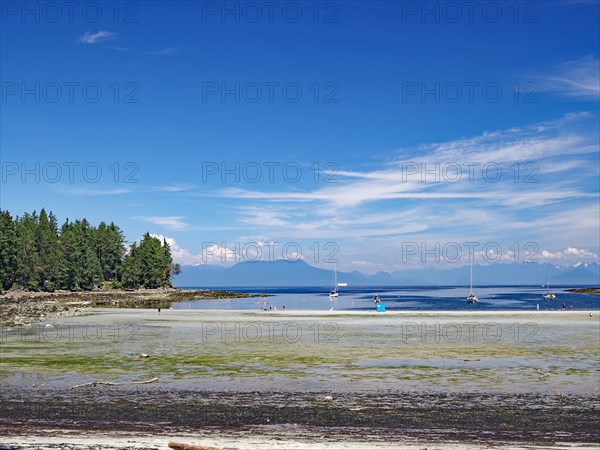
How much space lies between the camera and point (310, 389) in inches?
1160

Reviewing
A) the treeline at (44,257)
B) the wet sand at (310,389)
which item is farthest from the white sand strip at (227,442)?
the treeline at (44,257)

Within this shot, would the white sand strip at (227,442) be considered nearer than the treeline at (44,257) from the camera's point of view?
Yes

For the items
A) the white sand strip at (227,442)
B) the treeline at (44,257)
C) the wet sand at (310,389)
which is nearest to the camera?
the white sand strip at (227,442)

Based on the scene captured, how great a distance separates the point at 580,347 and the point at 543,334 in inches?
521

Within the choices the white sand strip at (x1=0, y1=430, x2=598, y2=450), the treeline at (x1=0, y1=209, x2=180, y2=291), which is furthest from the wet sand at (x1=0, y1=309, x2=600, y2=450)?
the treeline at (x1=0, y1=209, x2=180, y2=291)

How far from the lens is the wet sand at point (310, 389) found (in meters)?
20.5

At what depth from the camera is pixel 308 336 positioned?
59.3 metres

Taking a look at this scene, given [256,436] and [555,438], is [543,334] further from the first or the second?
[256,436]

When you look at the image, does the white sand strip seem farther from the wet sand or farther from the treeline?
the treeline

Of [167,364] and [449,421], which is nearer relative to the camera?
[449,421]

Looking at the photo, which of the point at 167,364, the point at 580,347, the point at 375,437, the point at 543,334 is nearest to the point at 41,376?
the point at 167,364

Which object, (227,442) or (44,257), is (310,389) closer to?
(227,442)

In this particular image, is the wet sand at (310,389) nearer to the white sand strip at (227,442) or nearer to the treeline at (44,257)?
the white sand strip at (227,442)

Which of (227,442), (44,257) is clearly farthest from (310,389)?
(44,257)
